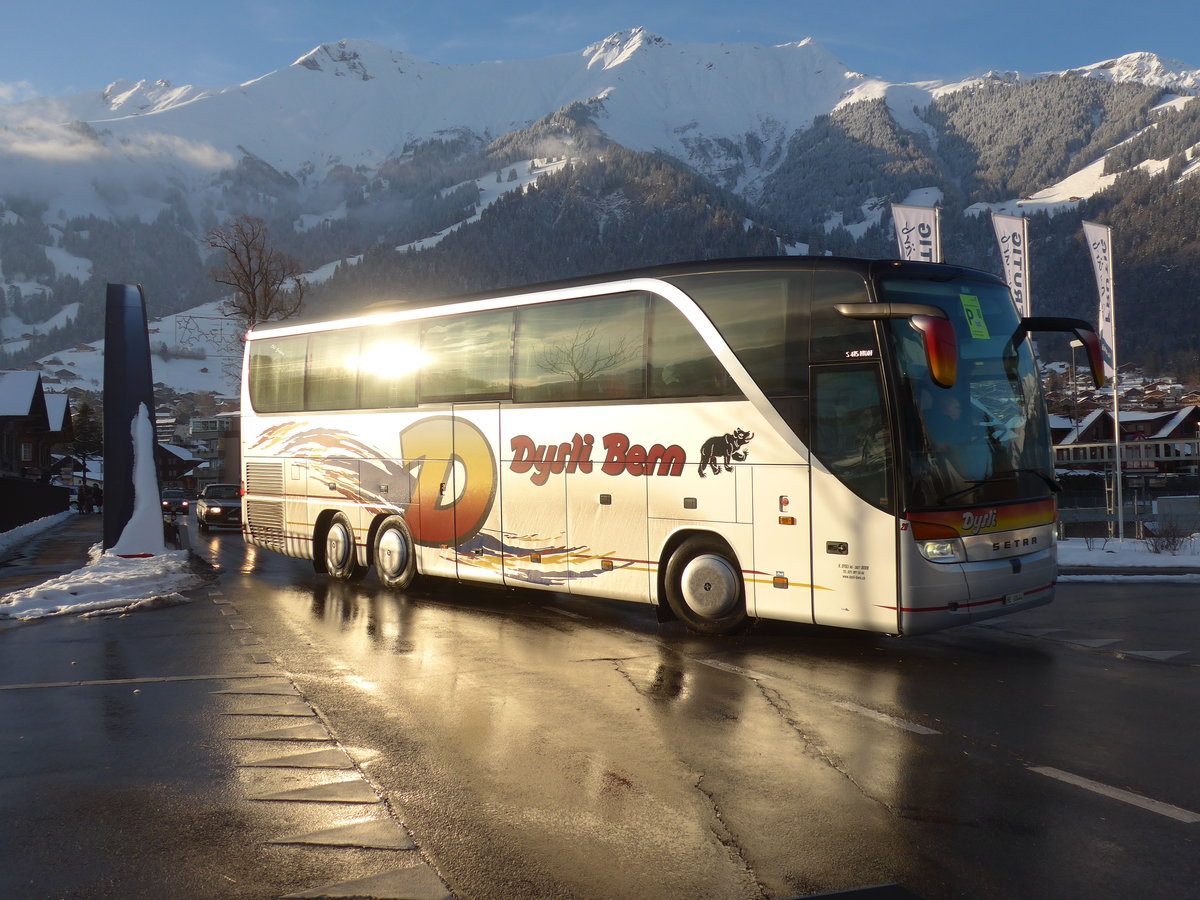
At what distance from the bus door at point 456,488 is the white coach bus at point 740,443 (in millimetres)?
30

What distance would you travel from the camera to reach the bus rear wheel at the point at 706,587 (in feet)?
34.6

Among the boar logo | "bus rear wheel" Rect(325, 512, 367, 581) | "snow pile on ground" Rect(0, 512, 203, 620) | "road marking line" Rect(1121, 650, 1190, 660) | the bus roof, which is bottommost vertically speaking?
"road marking line" Rect(1121, 650, 1190, 660)

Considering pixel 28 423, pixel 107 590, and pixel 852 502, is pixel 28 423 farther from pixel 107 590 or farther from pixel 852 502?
pixel 852 502

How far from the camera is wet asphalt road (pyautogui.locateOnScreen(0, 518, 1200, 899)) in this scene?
179 inches

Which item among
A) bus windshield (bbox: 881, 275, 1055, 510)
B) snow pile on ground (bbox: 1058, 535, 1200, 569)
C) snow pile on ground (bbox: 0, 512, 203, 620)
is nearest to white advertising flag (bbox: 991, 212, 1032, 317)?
snow pile on ground (bbox: 1058, 535, 1200, 569)

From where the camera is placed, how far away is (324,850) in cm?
476

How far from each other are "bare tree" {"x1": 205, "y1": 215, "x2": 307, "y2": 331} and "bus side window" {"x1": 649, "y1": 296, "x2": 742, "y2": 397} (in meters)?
35.2

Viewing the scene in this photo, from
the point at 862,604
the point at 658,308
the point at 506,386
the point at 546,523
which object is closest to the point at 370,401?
the point at 506,386

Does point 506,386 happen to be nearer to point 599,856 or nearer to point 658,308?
point 658,308

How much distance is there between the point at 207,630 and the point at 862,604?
6789mm

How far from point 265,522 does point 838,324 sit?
11443 mm

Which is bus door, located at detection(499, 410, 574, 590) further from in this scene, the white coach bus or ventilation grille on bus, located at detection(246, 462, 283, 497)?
ventilation grille on bus, located at detection(246, 462, 283, 497)

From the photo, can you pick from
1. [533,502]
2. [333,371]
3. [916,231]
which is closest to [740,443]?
[533,502]

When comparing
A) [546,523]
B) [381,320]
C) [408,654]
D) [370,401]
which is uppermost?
[381,320]
